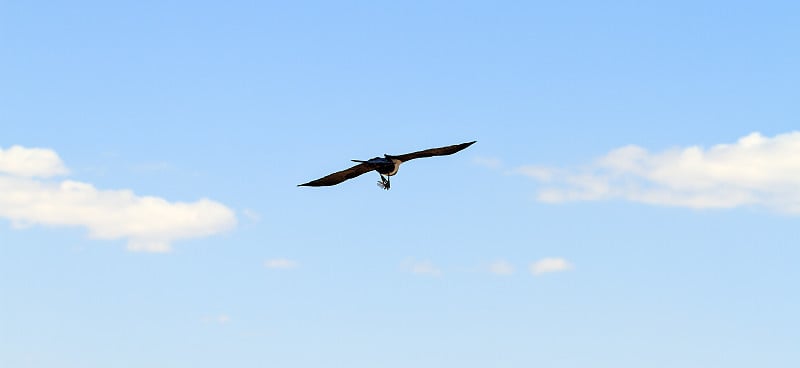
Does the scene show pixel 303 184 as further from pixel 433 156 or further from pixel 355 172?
pixel 433 156

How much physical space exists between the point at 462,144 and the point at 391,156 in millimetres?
3560

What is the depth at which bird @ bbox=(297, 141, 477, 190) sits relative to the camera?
62188 mm

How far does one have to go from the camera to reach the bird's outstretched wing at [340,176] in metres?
63.4

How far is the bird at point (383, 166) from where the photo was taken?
62188 mm

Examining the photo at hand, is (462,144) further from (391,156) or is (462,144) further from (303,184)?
→ (303,184)

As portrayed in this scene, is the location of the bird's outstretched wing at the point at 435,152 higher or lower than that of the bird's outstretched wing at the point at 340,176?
higher

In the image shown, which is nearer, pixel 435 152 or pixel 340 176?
pixel 435 152

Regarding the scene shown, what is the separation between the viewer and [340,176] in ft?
211

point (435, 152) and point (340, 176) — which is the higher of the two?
point (435, 152)

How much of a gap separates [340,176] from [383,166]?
9.87 feet

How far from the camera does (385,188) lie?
6153 cm

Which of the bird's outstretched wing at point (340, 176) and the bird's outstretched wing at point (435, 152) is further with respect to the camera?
the bird's outstretched wing at point (340, 176)

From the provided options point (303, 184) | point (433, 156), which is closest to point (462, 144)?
point (433, 156)

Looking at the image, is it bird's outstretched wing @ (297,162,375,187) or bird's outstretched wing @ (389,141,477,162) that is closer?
bird's outstretched wing @ (389,141,477,162)
